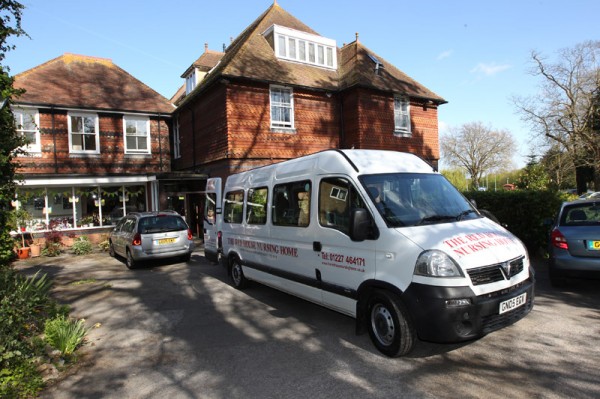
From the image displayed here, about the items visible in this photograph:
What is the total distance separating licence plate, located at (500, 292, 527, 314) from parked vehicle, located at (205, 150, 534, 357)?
0.01m

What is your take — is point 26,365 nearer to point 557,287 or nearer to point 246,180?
point 246,180

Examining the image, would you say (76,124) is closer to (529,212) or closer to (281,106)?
(281,106)

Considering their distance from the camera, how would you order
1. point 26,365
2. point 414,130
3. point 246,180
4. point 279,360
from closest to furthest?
point 26,365 < point 279,360 < point 246,180 < point 414,130

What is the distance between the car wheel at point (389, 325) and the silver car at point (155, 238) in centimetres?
813

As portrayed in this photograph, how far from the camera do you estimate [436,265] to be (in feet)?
12.6

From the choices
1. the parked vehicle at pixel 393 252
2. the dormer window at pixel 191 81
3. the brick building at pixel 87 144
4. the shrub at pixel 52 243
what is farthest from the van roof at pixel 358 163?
the dormer window at pixel 191 81

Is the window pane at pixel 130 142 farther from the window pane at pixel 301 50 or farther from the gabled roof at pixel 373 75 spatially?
the gabled roof at pixel 373 75

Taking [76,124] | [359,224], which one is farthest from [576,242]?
[76,124]

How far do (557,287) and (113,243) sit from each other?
514 inches

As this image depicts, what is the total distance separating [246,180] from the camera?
791 cm

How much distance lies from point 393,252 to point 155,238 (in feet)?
28.2

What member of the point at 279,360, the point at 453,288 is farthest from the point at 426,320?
the point at 279,360

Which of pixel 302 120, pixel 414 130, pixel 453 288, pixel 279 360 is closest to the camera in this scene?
pixel 453 288

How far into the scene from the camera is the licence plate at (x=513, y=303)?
12.9ft
